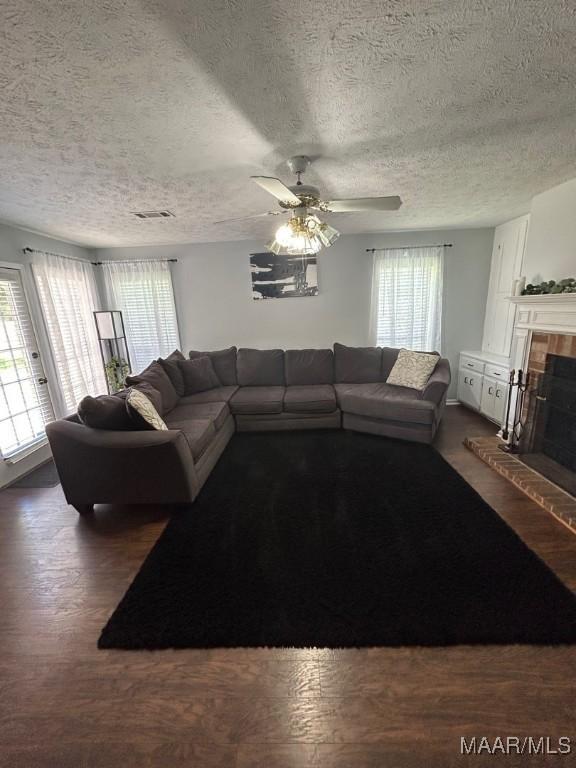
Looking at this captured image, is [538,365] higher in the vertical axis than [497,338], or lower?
lower

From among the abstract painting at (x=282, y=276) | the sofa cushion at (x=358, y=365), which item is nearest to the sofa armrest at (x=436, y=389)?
the sofa cushion at (x=358, y=365)

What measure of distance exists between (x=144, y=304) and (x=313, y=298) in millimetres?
2550

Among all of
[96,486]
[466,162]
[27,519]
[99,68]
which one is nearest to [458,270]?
[466,162]

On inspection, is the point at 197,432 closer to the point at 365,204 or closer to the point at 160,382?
the point at 160,382

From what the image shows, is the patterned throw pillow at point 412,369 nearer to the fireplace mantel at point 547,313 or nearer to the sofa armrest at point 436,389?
the sofa armrest at point 436,389

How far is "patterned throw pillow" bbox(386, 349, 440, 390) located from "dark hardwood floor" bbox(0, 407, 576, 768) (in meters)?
2.24

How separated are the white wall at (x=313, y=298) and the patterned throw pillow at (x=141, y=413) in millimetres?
2382

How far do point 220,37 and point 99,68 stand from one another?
0.53 metres

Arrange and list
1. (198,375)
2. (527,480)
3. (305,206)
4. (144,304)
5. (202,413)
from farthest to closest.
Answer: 1. (144,304)
2. (198,375)
3. (202,413)
4. (527,480)
5. (305,206)

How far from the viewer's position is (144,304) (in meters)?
4.49

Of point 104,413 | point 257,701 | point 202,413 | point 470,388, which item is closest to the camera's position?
point 257,701

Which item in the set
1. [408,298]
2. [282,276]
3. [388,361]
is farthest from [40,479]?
[408,298]

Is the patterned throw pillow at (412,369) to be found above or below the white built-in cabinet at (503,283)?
below

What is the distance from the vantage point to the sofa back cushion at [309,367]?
4.10m
